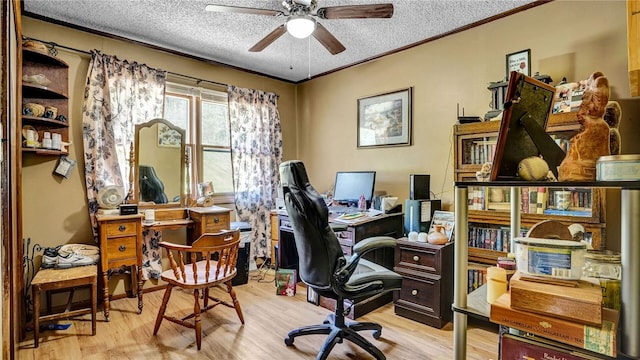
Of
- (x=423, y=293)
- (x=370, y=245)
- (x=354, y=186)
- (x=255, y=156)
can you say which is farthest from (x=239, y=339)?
(x=255, y=156)

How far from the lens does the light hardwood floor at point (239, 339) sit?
6.99ft

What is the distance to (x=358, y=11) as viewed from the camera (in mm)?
2156

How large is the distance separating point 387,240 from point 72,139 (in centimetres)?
289

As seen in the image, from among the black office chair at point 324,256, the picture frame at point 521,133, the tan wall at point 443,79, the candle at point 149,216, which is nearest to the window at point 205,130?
the candle at point 149,216

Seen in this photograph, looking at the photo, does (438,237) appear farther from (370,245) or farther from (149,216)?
(149,216)

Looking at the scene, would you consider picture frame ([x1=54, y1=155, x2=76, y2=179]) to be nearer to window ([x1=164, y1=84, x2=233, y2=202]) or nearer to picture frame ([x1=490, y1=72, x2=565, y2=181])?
window ([x1=164, y1=84, x2=233, y2=202])

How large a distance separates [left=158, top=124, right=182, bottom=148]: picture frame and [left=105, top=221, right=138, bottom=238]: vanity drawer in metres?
0.94

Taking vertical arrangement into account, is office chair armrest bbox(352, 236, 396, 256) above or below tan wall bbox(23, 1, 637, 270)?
below

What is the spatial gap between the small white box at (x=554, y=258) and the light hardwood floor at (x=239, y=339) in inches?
62.8

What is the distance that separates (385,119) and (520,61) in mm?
1369

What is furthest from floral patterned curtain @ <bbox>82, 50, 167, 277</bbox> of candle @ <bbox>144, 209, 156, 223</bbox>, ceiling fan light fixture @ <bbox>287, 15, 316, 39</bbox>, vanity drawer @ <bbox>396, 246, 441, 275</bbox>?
vanity drawer @ <bbox>396, 246, 441, 275</bbox>

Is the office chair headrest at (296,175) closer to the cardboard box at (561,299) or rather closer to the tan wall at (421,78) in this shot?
the cardboard box at (561,299)

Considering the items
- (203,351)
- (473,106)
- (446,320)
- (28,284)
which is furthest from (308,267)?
(28,284)

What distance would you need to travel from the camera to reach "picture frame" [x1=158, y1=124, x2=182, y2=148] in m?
3.36
